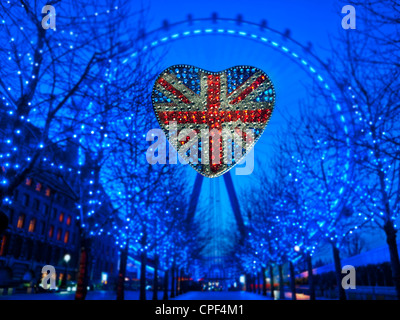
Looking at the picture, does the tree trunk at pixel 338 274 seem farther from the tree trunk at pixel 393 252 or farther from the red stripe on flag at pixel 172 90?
the red stripe on flag at pixel 172 90

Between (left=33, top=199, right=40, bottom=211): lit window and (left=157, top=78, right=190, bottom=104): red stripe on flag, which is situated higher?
(left=33, top=199, right=40, bottom=211): lit window

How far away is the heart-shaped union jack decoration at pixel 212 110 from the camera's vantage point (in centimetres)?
832

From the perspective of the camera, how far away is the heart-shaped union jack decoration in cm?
832

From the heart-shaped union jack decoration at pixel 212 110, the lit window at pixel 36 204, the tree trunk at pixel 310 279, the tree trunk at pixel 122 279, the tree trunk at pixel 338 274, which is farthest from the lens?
the lit window at pixel 36 204

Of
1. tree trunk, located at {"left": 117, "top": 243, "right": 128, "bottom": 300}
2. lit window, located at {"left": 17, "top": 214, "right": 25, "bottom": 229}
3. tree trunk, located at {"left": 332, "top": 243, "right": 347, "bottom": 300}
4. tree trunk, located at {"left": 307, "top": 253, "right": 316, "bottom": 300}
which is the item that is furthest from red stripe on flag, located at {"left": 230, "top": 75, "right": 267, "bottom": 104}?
lit window, located at {"left": 17, "top": 214, "right": 25, "bottom": 229}

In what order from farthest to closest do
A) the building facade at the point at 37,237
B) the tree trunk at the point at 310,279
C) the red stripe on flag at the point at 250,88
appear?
1. the building facade at the point at 37,237
2. the tree trunk at the point at 310,279
3. the red stripe on flag at the point at 250,88

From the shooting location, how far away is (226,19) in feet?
88.4

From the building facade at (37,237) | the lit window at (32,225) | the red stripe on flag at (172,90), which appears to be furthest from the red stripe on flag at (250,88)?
the lit window at (32,225)

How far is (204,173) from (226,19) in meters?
21.3

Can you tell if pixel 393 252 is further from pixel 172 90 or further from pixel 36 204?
pixel 36 204

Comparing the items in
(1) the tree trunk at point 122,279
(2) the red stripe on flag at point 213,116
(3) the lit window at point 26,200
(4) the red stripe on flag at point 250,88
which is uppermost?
(3) the lit window at point 26,200

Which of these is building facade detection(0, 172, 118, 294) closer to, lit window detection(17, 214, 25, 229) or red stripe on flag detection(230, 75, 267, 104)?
lit window detection(17, 214, 25, 229)

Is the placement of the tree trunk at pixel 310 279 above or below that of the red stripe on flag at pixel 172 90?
below
